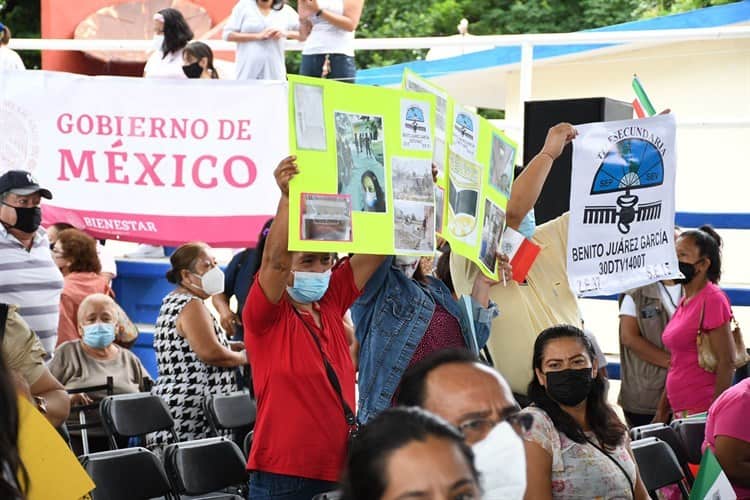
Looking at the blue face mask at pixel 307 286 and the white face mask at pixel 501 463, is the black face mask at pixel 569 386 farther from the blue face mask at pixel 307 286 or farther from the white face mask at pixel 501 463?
the white face mask at pixel 501 463

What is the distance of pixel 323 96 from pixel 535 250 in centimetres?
136

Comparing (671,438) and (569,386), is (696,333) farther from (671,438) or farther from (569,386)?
(569,386)

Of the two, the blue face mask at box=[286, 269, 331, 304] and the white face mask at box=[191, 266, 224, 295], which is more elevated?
the blue face mask at box=[286, 269, 331, 304]

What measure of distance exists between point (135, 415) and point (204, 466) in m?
1.05

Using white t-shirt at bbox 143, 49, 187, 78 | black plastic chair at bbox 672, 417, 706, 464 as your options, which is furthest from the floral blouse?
white t-shirt at bbox 143, 49, 187, 78

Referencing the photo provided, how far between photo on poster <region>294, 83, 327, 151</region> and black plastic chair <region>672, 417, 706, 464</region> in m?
2.84

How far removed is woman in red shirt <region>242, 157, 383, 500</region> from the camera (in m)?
4.55

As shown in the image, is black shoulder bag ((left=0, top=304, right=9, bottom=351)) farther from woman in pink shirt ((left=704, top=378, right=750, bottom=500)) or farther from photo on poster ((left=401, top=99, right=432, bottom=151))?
woman in pink shirt ((left=704, top=378, right=750, bottom=500))

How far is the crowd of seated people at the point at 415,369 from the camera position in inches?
113

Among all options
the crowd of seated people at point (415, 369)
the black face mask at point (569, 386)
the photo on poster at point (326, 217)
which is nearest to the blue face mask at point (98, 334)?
the crowd of seated people at point (415, 369)

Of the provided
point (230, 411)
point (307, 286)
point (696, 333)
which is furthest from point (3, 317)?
point (696, 333)

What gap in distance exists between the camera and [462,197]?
4723 millimetres

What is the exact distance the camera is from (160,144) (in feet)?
28.7

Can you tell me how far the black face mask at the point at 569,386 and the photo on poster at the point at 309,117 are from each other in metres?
1.13
